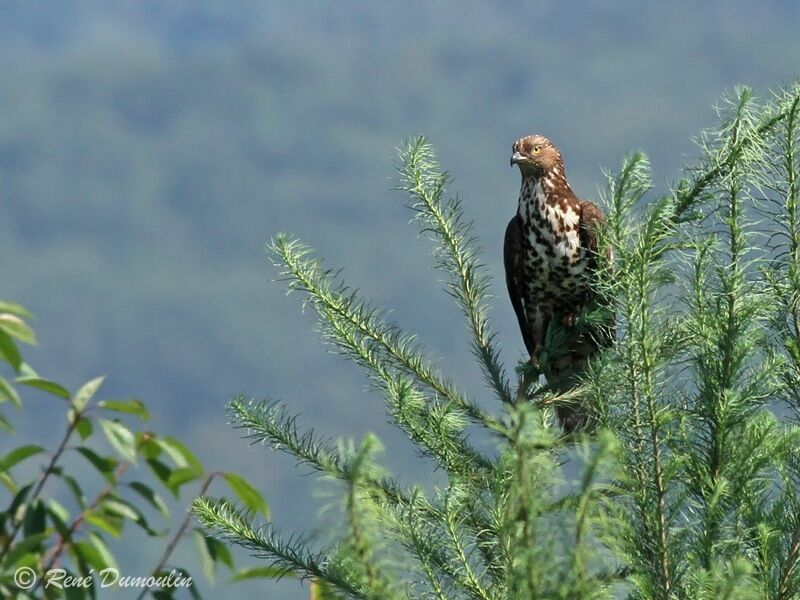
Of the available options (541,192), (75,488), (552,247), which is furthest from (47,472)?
(541,192)

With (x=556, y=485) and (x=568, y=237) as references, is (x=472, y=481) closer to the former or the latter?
(x=556, y=485)

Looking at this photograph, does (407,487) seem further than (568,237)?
No

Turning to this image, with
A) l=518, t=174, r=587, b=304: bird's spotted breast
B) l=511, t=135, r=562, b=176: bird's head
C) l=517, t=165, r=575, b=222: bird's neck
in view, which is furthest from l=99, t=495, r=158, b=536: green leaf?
l=511, t=135, r=562, b=176: bird's head

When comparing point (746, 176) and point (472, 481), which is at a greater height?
point (746, 176)

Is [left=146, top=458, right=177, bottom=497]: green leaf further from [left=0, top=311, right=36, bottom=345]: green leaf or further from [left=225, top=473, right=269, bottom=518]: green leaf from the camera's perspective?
[left=0, top=311, right=36, bottom=345]: green leaf

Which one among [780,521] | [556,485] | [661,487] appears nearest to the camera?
[556,485]

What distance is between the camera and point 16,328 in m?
1.56

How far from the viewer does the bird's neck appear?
16.5ft

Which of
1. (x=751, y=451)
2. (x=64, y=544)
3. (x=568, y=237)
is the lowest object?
(x=64, y=544)

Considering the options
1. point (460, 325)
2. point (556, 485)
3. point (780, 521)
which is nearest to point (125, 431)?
point (556, 485)

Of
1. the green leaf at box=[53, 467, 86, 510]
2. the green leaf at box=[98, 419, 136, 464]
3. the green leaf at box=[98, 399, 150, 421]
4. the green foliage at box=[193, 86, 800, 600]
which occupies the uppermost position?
the green foliage at box=[193, 86, 800, 600]

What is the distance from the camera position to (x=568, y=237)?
191 inches

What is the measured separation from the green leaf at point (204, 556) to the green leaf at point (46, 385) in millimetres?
217

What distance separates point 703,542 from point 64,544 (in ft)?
3.78
